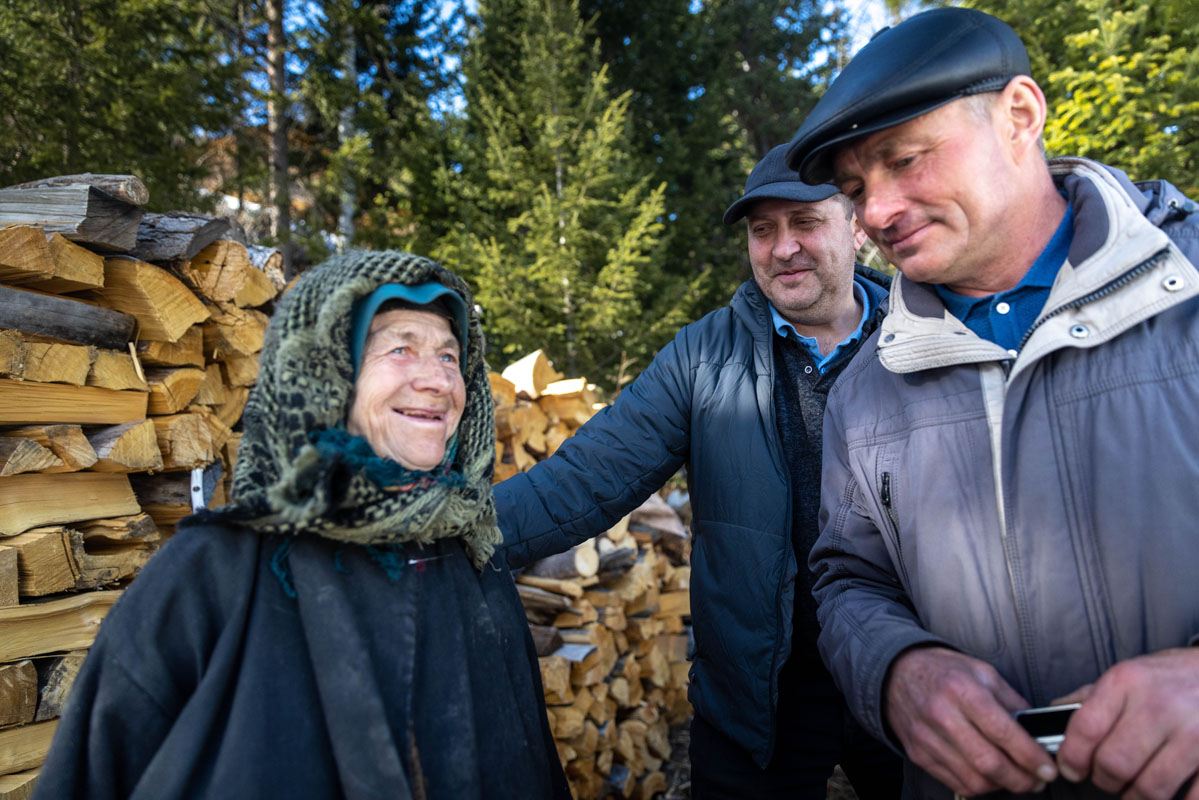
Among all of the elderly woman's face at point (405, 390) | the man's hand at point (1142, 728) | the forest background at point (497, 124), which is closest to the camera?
the man's hand at point (1142, 728)

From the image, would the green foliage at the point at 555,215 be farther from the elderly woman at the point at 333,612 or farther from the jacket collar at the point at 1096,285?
the jacket collar at the point at 1096,285

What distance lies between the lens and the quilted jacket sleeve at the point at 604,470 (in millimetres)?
2057

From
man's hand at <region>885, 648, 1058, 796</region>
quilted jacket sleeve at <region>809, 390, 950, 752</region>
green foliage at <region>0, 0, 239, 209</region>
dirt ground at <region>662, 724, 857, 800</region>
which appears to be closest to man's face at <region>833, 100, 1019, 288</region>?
quilted jacket sleeve at <region>809, 390, 950, 752</region>

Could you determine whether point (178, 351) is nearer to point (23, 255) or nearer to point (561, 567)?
point (23, 255)

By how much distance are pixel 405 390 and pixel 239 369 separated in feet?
6.72

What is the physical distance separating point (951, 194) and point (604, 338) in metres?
6.93

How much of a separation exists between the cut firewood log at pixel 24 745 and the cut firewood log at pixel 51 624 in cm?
20

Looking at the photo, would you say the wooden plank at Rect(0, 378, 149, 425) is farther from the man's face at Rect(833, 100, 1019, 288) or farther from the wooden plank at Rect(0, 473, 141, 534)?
the man's face at Rect(833, 100, 1019, 288)

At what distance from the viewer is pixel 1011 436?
1.25 meters

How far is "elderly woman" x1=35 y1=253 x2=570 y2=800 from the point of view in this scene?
1.18 metres

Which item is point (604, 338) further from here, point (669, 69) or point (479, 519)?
point (479, 519)

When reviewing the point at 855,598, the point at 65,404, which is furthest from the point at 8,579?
the point at 855,598

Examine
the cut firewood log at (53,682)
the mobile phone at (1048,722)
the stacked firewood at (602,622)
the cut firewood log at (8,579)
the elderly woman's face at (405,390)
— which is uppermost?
the elderly woman's face at (405,390)

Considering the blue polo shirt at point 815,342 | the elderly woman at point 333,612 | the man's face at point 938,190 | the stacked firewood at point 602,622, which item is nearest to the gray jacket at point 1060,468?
the man's face at point 938,190
